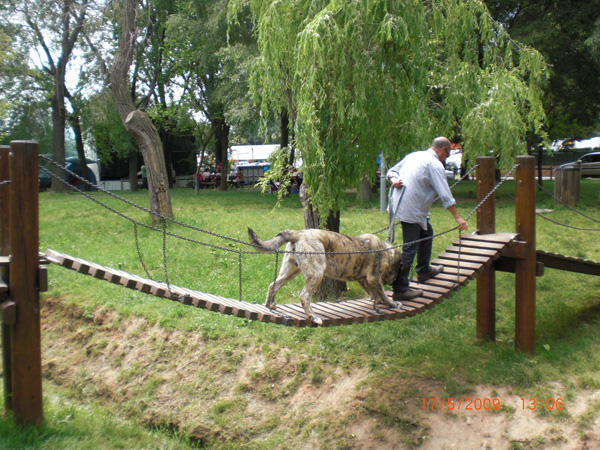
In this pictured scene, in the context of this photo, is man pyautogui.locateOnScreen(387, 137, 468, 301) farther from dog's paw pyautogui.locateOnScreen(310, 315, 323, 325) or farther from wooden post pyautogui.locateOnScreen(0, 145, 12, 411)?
wooden post pyautogui.locateOnScreen(0, 145, 12, 411)

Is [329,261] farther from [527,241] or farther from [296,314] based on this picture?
[527,241]

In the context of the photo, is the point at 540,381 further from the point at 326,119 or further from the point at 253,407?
the point at 326,119

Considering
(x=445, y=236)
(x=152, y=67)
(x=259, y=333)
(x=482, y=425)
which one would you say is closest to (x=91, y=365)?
(x=259, y=333)

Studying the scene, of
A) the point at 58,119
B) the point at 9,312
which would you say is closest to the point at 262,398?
the point at 9,312

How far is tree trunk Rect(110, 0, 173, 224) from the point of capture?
1278cm

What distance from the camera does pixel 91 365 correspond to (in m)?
7.91

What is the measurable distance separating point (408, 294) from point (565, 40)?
13698 mm

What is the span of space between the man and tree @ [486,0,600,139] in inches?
433

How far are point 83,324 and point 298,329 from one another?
343cm

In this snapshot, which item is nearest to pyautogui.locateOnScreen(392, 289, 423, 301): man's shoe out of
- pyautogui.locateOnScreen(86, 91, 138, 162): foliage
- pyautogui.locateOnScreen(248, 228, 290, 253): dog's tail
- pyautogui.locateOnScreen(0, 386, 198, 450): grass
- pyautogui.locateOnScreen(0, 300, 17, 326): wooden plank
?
pyautogui.locateOnScreen(248, 228, 290, 253): dog's tail

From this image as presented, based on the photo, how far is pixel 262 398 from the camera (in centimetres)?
679

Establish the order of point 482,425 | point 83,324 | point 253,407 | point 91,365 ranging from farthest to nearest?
point 83,324
point 91,365
point 253,407
point 482,425
